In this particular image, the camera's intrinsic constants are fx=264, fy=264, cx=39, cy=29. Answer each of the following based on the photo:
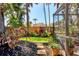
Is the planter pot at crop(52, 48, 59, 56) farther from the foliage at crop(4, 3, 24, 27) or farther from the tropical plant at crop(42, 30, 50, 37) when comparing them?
the foliage at crop(4, 3, 24, 27)

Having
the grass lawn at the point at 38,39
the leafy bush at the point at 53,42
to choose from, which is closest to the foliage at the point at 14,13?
the grass lawn at the point at 38,39

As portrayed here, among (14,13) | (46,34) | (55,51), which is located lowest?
(55,51)

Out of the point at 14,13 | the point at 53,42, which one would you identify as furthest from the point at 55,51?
the point at 14,13

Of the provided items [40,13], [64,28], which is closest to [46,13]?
[40,13]

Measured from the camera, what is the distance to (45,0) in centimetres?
182

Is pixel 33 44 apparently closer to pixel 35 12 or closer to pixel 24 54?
pixel 24 54

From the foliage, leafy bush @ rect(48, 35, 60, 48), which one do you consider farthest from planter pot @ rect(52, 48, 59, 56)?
the foliage

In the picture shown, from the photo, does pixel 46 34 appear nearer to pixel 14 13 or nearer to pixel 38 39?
pixel 38 39

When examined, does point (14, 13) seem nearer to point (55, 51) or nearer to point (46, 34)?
point (46, 34)

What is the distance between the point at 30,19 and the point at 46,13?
0.39 ft

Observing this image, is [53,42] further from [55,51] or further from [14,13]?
[14,13]

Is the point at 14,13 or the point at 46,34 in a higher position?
the point at 14,13

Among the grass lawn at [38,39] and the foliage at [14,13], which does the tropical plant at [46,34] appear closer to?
the grass lawn at [38,39]

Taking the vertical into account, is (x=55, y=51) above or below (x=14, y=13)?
below
